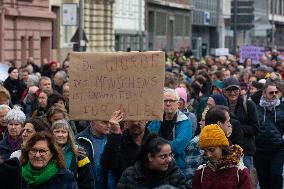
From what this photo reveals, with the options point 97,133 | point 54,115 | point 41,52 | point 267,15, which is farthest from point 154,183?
point 267,15

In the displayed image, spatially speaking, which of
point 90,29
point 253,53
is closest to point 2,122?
point 253,53

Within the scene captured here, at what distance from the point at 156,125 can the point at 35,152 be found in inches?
82.4

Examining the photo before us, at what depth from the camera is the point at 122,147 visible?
306 inches

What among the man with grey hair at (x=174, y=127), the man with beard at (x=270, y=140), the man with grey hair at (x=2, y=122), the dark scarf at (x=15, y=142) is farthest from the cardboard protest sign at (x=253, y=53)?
the dark scarf at (x=15, y=142)

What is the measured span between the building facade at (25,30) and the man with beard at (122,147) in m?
23.1

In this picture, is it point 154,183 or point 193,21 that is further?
point 193,21

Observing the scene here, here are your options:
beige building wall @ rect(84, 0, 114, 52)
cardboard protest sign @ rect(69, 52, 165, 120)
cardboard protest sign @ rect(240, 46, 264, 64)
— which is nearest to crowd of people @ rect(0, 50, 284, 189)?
cardboard protest sign @ rect(69, 52, 165, 120)

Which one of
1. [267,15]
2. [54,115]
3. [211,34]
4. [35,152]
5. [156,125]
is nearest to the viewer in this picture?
[35,152]

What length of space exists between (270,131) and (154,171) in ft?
16.1

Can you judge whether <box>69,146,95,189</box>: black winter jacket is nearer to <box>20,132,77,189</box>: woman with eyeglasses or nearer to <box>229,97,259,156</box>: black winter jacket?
<box>20,132,77,189</box>: woman with eyeglasses

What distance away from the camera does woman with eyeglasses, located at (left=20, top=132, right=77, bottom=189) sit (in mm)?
6395

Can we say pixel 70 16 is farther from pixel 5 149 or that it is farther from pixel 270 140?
pixel 5 149

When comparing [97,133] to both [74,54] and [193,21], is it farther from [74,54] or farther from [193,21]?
[193,21]

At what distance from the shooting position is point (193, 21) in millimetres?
70812
